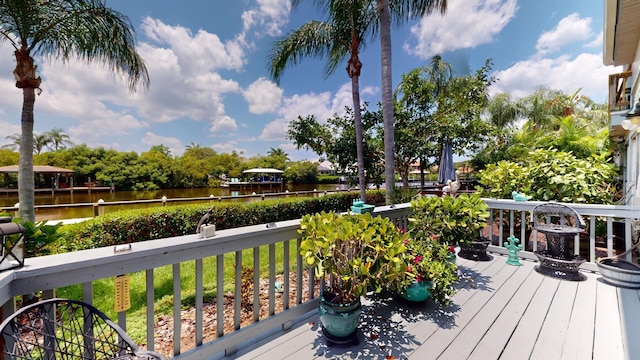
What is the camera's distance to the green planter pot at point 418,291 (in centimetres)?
219

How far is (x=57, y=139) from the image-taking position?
35844mm

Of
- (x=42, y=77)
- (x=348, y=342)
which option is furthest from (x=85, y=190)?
(x=348, y=342)

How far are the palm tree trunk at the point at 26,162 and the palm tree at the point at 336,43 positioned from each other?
218 inches

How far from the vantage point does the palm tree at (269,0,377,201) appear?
7.44 meters

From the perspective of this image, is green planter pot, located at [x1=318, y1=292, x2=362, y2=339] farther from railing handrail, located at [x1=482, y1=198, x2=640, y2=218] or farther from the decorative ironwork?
railing handrail, located at [x1=482, y1=198, x2=640, y2=218]

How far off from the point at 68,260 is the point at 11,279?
165 mm

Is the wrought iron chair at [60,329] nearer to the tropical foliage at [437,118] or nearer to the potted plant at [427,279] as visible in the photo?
the potted plant at [427,279]

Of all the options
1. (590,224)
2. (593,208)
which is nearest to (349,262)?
(593,208)

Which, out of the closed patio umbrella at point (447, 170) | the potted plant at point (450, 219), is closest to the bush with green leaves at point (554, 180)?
the potted plant at point (450, 219)

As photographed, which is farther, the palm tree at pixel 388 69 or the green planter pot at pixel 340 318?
the palm tree at pixel 388 69

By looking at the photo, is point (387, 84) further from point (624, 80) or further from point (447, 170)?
point (624, 80)

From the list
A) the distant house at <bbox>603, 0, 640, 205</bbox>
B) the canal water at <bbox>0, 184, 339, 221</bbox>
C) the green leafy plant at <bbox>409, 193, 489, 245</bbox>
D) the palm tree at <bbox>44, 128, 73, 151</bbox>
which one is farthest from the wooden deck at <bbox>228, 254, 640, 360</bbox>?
the palm tree at <bbox>44, 128, 73, 151</bbox>

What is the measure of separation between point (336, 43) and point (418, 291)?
773 cm

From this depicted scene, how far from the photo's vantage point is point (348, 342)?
5.82 feet
